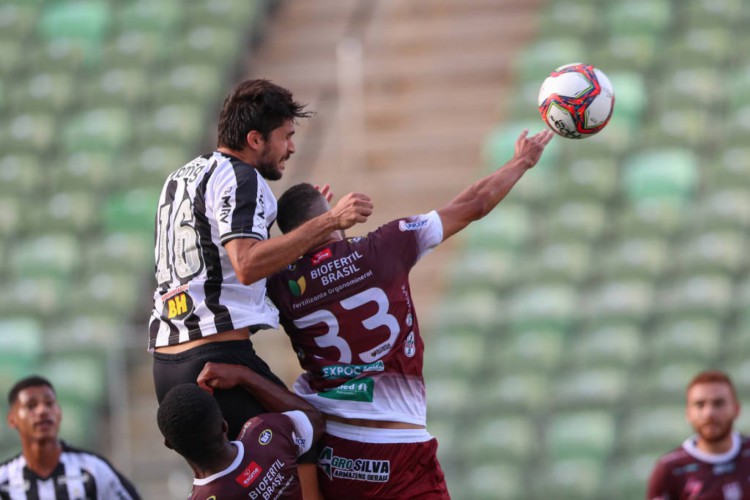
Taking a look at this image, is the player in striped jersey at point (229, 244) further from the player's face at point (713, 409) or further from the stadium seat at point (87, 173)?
the stadium seat at point (87, 173)

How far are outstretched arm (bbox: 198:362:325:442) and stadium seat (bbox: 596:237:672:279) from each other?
19.6 ft

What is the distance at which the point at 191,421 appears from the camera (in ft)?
15.6

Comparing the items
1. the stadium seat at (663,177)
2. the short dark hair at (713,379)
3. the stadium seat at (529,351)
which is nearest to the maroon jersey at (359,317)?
the short dark hair at (713,379)

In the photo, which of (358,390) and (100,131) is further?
(100,131)

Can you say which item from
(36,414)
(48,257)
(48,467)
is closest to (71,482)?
(48,467)

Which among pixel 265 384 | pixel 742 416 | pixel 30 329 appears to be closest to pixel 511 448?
pixel 742 416

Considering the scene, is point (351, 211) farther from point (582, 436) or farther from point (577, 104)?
point (582, 436)

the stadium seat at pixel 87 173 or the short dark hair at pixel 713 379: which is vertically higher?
the stadium seat at pixel 87 173

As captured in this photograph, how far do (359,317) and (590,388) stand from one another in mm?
4979

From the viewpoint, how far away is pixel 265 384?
17.6 ft

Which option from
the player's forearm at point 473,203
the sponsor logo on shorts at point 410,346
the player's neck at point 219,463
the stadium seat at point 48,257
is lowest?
the player's neck at point 219,463

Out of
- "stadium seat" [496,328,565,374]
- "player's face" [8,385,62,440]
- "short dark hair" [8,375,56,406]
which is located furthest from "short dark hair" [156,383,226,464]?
"stadium seat" [496,328,565,374]

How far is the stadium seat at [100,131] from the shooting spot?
43.9 ft

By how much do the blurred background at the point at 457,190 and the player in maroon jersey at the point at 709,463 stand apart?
1.98 meters
